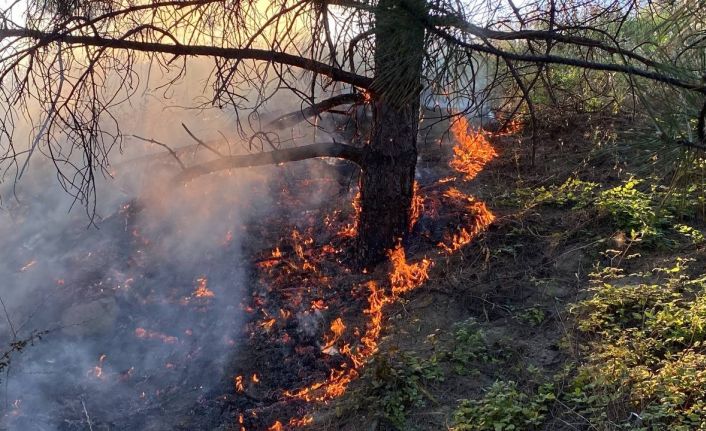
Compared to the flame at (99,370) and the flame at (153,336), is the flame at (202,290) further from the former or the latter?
the flame at (99,370)

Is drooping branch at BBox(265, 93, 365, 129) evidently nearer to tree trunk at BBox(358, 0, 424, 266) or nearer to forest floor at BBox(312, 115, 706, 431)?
tree trunk at BBox(358, 0, 424, 266)

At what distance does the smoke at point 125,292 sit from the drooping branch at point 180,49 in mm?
1238

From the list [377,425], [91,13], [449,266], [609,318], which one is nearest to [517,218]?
[449,266]

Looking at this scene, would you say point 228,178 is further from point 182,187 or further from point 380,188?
point 380,188

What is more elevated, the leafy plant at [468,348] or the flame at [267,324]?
the flame at [267,324]

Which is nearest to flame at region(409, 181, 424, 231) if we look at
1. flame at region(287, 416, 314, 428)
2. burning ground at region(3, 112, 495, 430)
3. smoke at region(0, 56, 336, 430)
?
burning ground at region(3, 112, 495, 430)

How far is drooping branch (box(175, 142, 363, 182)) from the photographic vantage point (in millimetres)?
5676

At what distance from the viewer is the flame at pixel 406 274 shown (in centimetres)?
569

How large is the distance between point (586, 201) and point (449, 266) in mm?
1562

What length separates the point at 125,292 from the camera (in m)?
6.51

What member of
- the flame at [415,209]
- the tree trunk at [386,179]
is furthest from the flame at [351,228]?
the flame at [415,209]

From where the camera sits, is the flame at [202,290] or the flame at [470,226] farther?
the flame at [202,290]

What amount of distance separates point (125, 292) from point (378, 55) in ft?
15.3

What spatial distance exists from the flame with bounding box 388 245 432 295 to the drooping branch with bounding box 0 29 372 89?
1.97 meters
